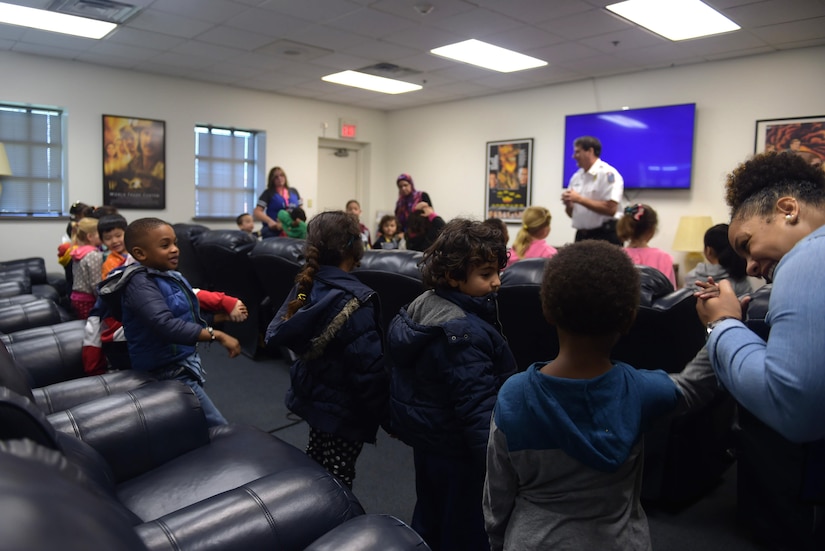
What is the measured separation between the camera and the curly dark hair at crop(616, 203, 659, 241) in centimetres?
358

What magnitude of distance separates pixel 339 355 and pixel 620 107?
18.6 ft

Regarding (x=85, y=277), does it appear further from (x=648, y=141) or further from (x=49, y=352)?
(x=648, y=141)

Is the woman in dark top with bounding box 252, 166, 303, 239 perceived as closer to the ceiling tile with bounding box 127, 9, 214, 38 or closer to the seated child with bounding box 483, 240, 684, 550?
the ceiling tile with bounding box 127, 9, 214, 38

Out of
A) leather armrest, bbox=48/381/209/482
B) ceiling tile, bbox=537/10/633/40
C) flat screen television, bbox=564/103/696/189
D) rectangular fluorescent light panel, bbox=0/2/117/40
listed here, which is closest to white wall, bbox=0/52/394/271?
rectangular fluorescent light panel, bbox=0/2/117/40

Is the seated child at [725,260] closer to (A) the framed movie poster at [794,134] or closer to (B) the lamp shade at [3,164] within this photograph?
(A) the framed movie poster at [794,134]

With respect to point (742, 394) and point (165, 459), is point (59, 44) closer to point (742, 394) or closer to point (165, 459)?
point (165, 459)

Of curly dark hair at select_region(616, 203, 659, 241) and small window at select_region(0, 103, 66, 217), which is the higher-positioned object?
small window at select_region(0, 103, 66, 217)

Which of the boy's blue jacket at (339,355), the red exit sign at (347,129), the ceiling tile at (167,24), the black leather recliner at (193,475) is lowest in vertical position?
the black leather recliner at (193,475)

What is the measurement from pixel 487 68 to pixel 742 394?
5.93 meters

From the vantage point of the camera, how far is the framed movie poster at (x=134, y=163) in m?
6.63

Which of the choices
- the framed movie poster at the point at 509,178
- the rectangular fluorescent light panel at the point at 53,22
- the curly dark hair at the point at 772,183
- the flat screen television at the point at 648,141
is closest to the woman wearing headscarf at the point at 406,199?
the framed movie poster at the point at 509,178

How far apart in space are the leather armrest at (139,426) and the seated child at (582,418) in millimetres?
1104

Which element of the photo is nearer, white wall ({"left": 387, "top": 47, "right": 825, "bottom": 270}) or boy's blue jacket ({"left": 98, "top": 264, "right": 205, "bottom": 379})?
boy's blue jacket ({"left": 98, "top": 264, "right": 205, "bottom": 379})

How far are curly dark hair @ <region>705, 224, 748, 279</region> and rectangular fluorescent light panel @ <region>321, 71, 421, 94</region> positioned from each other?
496 cm
